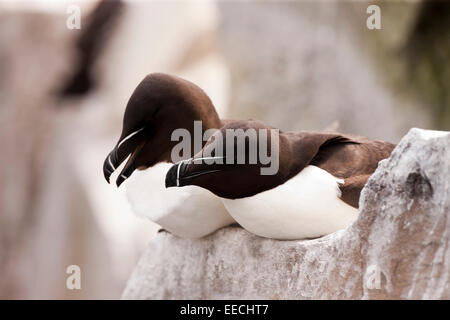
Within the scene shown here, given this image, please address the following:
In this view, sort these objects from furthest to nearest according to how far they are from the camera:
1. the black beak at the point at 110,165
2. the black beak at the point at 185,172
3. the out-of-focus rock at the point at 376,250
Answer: the black beak at the point at 110,165 → the black beak at the point at 185,172 → the out-of-focus rock at the point at 376,250

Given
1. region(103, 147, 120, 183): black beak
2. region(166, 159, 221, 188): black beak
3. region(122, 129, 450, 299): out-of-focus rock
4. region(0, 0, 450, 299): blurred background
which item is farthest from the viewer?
region(0, 0, 450, 299): blurred background

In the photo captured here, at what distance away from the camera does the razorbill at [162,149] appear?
3.62 feet

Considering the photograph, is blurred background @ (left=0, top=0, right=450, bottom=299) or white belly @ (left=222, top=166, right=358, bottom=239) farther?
blurred background @ (left=0, top=0, right=450, bottom=299)

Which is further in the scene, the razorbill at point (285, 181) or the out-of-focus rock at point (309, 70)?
the out-of-focus rock at point (309, 70)

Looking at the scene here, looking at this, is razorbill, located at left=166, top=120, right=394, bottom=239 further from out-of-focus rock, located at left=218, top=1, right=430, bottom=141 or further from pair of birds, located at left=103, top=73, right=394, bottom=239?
out-of-focus rock, located at left=218, top=1, right=430, bottom=141

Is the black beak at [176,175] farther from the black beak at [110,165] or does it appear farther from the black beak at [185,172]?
the black beak at [110,165]

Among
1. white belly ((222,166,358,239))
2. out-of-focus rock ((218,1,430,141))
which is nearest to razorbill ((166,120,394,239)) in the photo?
white belly ((222,166,358,239))

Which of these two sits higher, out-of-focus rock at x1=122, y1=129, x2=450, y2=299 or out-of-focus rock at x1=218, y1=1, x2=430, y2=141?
out-of-focus rock at x1=218, y1=1, x2=430, y2=141

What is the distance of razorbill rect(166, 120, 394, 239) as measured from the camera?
0.95 m

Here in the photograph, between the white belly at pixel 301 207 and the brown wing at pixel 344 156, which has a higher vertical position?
the brown wing at pixel 344 156

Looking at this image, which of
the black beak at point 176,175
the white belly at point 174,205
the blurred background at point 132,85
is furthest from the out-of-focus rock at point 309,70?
the black beak at point 176,175

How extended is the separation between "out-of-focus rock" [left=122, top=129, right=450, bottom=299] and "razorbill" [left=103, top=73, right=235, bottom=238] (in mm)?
69

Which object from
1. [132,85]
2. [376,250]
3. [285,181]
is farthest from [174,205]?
[132,85]

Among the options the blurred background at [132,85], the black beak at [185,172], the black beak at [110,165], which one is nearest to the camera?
the black beak at [185,172]
